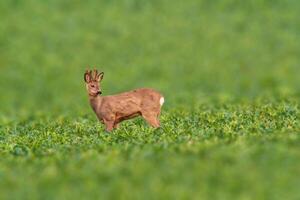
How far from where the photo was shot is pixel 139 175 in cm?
1439

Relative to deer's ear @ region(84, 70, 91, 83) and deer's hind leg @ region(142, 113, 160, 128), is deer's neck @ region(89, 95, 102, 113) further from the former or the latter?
deer's hind leg @ region(142, 113, 160, 128)

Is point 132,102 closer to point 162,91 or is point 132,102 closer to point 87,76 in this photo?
point 87,76

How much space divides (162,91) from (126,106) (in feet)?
64.9

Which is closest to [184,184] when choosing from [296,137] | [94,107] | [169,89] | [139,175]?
[139,175]

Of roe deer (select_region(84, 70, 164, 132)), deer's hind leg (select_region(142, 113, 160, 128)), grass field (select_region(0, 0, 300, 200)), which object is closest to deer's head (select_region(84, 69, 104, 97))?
roe deer (select_region(84, 70, 164, 132))

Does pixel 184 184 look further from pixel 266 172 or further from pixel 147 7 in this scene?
pixel 147 7

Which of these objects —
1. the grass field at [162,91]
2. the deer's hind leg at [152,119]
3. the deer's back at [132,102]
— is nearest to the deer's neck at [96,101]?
the deer's back at [132,102]

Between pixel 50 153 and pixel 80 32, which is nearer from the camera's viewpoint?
pixel 50 153

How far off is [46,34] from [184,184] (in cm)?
3313

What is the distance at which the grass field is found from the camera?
14266 millimetres

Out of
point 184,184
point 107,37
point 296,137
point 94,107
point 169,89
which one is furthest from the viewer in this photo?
point 107,37

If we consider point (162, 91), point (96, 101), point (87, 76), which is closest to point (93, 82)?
point (87, 76)

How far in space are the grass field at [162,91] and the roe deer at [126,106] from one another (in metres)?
0.33

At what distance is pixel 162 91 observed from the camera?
39.2 meters
